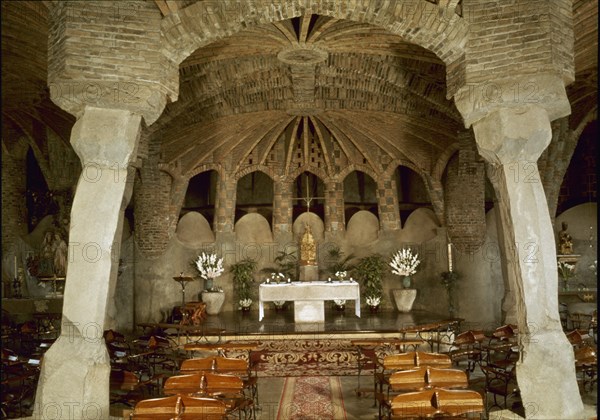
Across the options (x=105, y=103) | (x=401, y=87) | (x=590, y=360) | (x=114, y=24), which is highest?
(x=401, y=87)

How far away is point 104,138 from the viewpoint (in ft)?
20.3

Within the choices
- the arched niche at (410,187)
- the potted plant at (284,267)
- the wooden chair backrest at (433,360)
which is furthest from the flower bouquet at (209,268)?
the wooden chair backrest at (433,360)

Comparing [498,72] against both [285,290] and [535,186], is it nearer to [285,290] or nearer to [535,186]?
[535,186]

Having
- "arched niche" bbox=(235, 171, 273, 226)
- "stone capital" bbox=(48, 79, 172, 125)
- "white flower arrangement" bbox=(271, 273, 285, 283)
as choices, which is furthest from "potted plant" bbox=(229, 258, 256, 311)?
"stone capital" bbox=(48, 79, 172, 125)

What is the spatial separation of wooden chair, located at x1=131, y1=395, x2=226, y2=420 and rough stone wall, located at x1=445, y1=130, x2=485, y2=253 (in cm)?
1090

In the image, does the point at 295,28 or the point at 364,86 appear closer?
the point at 295,28

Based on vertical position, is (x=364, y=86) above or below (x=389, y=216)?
above

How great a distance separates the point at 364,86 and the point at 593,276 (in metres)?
8.33

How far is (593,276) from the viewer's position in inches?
584

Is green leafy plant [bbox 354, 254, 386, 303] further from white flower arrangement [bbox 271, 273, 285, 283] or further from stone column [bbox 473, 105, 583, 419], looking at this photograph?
stone column [bbox 473, 105, 583, 419]

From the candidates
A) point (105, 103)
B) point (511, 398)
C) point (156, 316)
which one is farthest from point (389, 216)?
point (105, 103)

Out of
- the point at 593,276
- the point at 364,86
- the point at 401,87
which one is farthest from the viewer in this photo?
the point at 593,276

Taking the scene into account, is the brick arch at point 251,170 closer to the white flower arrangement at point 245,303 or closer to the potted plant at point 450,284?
the white flower arrangement at point 245,303

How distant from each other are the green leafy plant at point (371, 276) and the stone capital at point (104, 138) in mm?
9800
